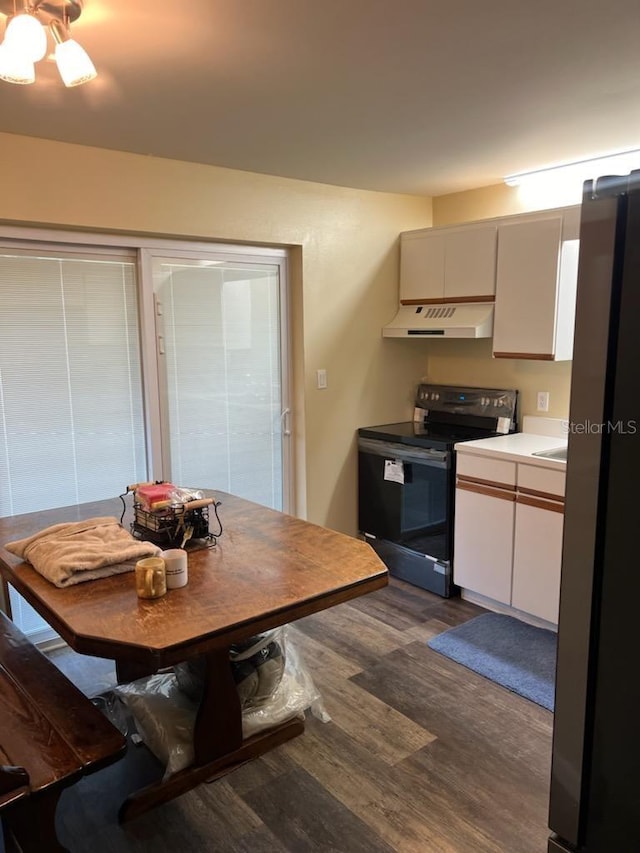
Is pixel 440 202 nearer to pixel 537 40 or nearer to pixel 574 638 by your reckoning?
pixel 537 40

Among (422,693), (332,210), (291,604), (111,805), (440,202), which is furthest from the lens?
(440,202)

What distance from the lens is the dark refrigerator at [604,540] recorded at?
0.82m

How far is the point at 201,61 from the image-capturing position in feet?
6.26

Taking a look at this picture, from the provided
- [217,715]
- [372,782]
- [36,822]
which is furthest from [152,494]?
[372,782]

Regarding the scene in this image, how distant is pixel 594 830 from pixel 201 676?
5.38 ft

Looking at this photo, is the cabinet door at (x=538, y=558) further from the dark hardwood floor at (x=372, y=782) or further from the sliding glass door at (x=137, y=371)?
the sliding glass door at (x=137, y=371)

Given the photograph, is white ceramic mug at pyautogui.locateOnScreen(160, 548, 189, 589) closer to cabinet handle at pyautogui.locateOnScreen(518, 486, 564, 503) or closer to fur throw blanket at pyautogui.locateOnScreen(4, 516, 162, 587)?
fur throw blanket at pyautogui.locateOnScreen(4, 516, 162, 587)

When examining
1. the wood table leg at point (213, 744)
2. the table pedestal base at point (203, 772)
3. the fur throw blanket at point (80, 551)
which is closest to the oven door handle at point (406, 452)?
the table pedestal base at point (203, 772)

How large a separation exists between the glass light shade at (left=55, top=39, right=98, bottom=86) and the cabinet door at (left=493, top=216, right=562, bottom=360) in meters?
2.39

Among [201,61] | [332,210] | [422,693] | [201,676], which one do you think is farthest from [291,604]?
[332,210]

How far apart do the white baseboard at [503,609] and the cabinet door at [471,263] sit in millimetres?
1678

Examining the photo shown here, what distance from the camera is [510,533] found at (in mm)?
3193

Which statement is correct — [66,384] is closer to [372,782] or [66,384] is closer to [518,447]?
[372,782]

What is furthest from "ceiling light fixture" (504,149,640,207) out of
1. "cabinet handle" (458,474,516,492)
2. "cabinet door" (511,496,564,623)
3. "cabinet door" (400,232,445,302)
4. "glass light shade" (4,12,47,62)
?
"glass light shade" (4,12,47,62)
